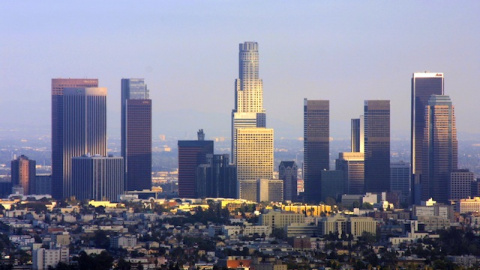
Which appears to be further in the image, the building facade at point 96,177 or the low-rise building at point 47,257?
the building facade at point 96,177

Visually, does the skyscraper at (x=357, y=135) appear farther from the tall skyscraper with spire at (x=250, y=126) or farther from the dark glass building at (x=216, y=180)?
the dark glass building at (x=216, y=180)

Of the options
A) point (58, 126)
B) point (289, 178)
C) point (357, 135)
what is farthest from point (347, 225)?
point (58, 126)

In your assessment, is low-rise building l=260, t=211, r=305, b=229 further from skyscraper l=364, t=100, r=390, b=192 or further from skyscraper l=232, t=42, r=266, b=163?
skyscraper l=232, t=42, r=266, b=163

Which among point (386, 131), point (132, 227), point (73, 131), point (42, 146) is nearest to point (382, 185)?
point (386, 131)

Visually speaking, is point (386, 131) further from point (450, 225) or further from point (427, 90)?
point (450, 225)

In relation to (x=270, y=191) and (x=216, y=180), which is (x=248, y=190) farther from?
(x=216, y=180)

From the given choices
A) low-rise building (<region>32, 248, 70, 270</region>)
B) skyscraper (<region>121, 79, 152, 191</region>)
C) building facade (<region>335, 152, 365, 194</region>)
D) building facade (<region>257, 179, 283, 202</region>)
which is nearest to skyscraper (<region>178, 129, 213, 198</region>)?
skyscraper (<region>121, 79, 152, 191</region>)

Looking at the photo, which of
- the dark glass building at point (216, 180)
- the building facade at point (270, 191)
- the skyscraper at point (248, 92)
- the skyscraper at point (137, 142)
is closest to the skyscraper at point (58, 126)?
the skyscraper at point (137, 142)
